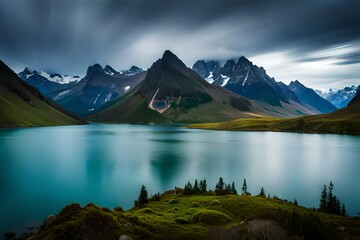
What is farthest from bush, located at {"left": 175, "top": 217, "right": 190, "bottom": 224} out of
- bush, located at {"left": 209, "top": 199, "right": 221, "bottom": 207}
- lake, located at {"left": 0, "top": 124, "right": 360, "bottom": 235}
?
lake, located at {"left": 0, "top": 124, "right": 360, "bottom": 235}

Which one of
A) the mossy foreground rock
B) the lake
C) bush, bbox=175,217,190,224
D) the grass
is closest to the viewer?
the grass

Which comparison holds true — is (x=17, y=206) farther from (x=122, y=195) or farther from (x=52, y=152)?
(x=52, y=152)

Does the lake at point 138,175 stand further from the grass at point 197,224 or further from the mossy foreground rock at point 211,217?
the mossy foreground rock at point 211,217

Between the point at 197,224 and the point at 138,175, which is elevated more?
the point at 197,224

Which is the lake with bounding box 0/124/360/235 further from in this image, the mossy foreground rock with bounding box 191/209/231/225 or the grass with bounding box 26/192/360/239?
the mossy foreground rock with bounding box 191/209/231/225

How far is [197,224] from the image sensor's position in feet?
120

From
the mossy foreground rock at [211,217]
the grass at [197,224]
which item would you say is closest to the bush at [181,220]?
the grass at [197,224]

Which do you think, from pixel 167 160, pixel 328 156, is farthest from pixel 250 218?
pixel 328 156

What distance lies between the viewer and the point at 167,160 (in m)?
108

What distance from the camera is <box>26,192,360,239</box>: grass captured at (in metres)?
29.2

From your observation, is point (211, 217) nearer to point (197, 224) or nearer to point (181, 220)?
point (197, 224)

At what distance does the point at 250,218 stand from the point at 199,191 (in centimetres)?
2253

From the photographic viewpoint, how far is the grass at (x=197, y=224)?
95.9 ft

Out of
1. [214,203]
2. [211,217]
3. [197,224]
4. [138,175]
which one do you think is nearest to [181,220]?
[197,224]
